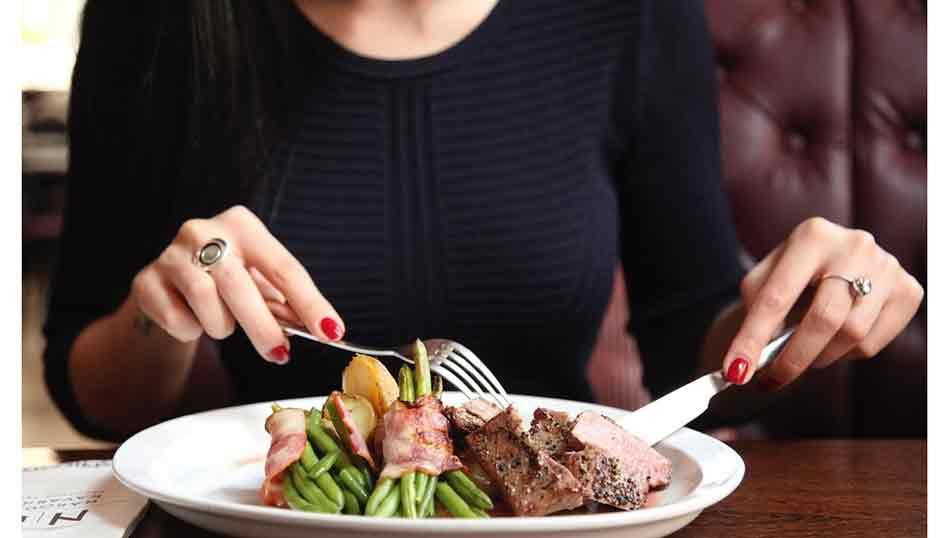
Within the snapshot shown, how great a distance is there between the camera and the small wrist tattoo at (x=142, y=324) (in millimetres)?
1055

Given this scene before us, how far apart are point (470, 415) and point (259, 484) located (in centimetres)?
14

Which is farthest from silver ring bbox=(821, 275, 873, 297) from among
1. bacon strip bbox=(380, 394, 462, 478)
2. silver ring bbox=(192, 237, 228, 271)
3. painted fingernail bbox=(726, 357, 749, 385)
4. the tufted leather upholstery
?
the tufted leather upholstery

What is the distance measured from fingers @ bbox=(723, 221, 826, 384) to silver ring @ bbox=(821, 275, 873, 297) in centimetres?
2

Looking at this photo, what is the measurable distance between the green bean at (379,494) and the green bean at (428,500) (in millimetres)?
19

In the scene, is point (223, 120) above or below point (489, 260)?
above

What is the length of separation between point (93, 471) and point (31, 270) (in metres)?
3.76

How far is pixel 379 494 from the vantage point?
1.85ft

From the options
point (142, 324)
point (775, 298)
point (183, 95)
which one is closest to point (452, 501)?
point (775, 298)

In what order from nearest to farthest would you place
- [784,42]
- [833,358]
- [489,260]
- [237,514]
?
[237,514] → [833,358] → [489,260] → [784,42]

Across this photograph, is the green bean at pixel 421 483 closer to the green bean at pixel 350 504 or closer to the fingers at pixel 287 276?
the green bean at pixel 350 504

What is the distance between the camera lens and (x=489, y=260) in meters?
1.21

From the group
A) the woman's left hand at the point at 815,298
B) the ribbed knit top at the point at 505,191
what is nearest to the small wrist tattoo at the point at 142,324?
the ribbed knit top at the point at 505,191

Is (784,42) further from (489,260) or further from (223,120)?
(223,120)

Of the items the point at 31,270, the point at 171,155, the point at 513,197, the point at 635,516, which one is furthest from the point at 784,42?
the point at 31,270
